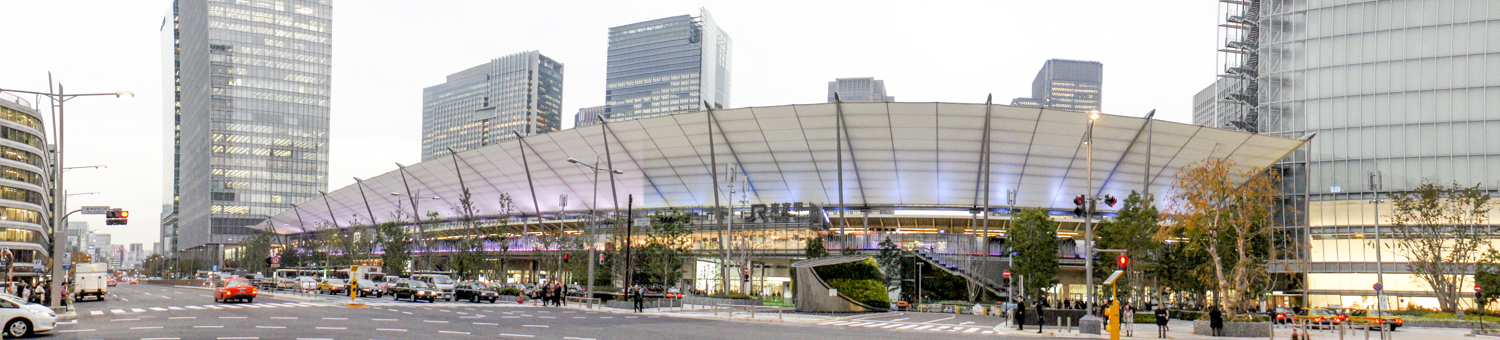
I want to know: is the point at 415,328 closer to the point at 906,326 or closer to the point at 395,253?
the point at 906,326

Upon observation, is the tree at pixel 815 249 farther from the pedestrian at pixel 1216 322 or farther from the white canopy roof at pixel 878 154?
the pedestrian at pixel 1216 322

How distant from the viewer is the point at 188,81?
7810 inches

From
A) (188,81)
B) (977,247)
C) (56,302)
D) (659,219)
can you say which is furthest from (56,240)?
(188,81)

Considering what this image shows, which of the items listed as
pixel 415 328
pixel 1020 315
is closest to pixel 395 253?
pixel 415 328

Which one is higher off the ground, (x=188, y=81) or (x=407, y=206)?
(x=188, y=81)

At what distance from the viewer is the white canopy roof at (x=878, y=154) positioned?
5981 cm

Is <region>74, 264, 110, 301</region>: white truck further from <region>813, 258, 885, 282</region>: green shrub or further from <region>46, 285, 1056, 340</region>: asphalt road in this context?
<region>813, 258, 885, 282</region>: green shrub

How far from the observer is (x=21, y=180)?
92.6 metres

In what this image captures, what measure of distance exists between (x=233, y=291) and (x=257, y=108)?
145584 mm

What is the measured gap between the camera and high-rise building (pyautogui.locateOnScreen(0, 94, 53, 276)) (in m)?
90.1

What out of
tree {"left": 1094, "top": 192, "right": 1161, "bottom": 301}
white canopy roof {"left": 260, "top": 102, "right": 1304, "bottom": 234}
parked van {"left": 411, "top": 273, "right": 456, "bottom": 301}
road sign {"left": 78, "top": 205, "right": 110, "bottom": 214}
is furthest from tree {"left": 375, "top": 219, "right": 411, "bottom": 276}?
tree {"left": 1094, "top": 192, "right": 1161, "bottom": 301}

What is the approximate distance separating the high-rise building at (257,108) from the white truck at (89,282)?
130805mm

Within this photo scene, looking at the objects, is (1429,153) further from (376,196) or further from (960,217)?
(376,196)

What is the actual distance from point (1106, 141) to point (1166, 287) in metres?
10.4
